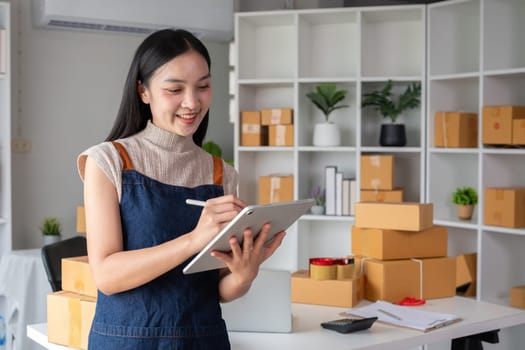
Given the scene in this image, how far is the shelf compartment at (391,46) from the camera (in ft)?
15.3

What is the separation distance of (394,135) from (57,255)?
85.3 inches

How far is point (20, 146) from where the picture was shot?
5.44m

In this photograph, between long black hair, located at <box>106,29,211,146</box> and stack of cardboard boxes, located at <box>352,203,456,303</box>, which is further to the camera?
stack of cardboard boxes, located at <box>352,203,456,303</box>

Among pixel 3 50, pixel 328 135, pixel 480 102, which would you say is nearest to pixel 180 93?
pixel 480 102

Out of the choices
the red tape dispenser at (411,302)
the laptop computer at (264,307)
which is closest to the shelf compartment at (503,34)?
the red tape dispenser at (411,302)

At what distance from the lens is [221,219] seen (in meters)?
1.44

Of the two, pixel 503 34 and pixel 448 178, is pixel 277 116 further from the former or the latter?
pixel 503 34

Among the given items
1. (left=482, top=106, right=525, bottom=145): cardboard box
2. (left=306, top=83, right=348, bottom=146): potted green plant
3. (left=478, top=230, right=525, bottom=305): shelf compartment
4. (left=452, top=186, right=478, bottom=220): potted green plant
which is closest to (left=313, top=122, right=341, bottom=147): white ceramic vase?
(left=306, top=83, right=348, bottom=146): potted green plant

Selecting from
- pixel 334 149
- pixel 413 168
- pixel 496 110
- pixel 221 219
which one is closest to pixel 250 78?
pixel 334 149

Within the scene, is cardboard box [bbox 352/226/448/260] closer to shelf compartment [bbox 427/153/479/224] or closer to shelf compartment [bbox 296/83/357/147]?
shelf compartment [bbox 427/153/479/224]

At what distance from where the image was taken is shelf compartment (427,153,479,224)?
4438mm

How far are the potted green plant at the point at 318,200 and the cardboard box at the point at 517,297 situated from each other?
124 cm

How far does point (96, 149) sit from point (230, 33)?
14.4ft

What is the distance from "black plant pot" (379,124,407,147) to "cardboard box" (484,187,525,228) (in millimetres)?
650
